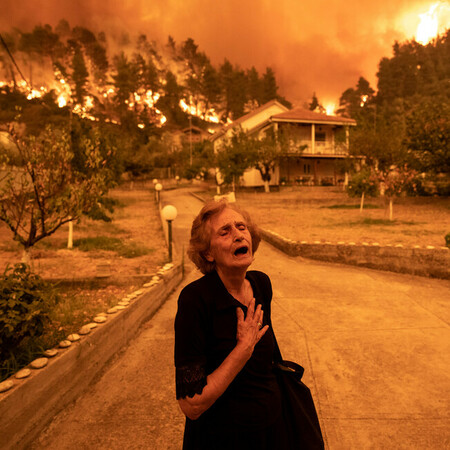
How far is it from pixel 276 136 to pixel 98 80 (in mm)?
63637

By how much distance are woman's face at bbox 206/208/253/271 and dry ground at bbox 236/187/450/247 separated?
334 inches

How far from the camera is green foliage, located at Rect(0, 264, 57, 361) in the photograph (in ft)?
10.5

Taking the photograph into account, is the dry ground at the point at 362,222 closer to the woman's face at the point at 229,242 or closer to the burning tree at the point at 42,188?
the burning tree at the point at 42,188

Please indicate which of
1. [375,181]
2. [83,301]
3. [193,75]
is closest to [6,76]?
[193,75]

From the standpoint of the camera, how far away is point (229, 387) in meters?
1.57

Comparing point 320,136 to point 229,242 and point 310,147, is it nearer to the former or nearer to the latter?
point 310,147

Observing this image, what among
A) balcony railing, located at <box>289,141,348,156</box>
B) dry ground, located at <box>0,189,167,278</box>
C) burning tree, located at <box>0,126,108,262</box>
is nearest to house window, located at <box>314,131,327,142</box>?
balcony railing, located at <box>289,141,348,156</box>

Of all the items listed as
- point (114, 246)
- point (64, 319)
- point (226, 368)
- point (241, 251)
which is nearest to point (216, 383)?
point (226, 368)

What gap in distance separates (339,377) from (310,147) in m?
34.0

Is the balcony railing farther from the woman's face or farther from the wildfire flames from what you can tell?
the wildfire flames

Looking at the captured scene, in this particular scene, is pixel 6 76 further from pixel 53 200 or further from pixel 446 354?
pixel 446 354

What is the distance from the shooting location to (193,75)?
81.8m

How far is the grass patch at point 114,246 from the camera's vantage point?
9.79m

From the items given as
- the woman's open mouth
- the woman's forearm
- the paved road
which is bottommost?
the paved road
